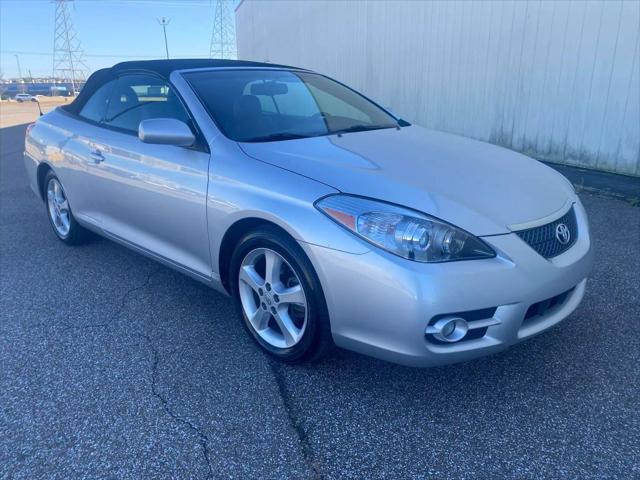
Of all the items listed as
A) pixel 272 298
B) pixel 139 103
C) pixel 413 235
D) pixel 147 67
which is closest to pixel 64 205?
pixel 139 103

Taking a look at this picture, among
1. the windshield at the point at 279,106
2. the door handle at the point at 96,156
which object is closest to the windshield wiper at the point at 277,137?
the windshield at the point at 279,106

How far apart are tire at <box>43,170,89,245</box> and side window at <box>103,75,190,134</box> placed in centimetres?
103

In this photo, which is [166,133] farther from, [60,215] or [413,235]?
[60,215]

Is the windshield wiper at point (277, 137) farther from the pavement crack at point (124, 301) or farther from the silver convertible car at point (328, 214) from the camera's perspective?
the pavement crack at point (124, 301)

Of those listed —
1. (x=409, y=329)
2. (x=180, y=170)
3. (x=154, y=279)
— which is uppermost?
(x=180, y=170)

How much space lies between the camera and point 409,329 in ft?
7.18

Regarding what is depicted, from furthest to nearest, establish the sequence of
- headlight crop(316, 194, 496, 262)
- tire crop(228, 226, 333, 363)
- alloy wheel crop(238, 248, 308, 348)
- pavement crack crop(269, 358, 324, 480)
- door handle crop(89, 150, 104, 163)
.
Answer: door handle crop(89, 150, 104, 163) → alloy wheel crop(238, 248, 308, 348) → tire crop(228, 226, 333, 363) → headlight crop(316, 194, 496, 262) → pavement crack crop(269, 358, 324, 480)

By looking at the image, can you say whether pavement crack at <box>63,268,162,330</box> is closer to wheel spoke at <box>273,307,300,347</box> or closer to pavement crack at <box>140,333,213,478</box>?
pavement crack at <box>140,333,213,478</box>

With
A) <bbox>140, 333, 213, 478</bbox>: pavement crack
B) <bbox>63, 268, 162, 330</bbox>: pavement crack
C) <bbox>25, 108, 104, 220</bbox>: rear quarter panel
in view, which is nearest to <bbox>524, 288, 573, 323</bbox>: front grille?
<bbox>140, 333, 213, 478</bbox>: pavement crack

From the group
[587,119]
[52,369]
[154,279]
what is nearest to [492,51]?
[587,119]

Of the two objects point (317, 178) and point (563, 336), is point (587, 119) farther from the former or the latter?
point (317, 178)

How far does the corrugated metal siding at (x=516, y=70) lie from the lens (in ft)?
19.5

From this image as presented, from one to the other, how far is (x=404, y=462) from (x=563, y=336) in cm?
140

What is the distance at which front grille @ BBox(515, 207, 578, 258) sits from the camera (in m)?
2.38
